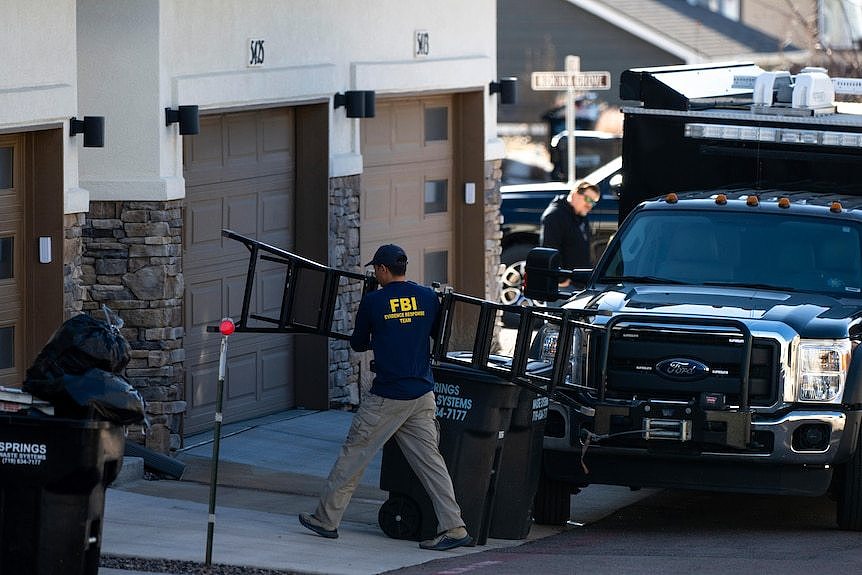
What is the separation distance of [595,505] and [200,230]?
3.64 metres

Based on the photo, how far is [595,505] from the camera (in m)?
11.6

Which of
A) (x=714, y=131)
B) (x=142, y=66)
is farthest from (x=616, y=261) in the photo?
(x=142, y=66)

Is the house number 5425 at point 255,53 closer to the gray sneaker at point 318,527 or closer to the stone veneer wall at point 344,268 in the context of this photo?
the stone veneer wall at point 344,268

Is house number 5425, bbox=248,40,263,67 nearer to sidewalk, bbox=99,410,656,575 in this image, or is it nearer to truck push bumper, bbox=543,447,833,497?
sidewalk, bbox=99,410,656,575

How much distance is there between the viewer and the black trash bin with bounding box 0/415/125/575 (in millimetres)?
7348

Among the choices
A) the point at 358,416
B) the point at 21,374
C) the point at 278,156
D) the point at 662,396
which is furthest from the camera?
the point at 278,156

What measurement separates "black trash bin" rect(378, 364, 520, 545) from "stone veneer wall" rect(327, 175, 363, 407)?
181 inches

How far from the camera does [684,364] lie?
10.0 metres

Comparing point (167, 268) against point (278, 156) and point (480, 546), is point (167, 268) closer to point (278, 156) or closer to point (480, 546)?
point (278, 156)

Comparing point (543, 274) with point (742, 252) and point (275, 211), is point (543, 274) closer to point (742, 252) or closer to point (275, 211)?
point (742, 252)

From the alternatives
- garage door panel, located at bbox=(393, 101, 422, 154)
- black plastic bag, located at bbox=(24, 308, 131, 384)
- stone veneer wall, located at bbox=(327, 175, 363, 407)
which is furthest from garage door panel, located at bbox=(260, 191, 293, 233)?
black plastic bag, located at bbox=(24, 308, 131, 384)

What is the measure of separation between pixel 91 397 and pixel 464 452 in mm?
2698

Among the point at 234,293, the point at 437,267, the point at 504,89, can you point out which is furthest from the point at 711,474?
the point at 504,89

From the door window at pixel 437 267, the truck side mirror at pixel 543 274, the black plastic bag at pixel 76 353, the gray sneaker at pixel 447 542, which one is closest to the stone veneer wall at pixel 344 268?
the door window at pixel 437 267
